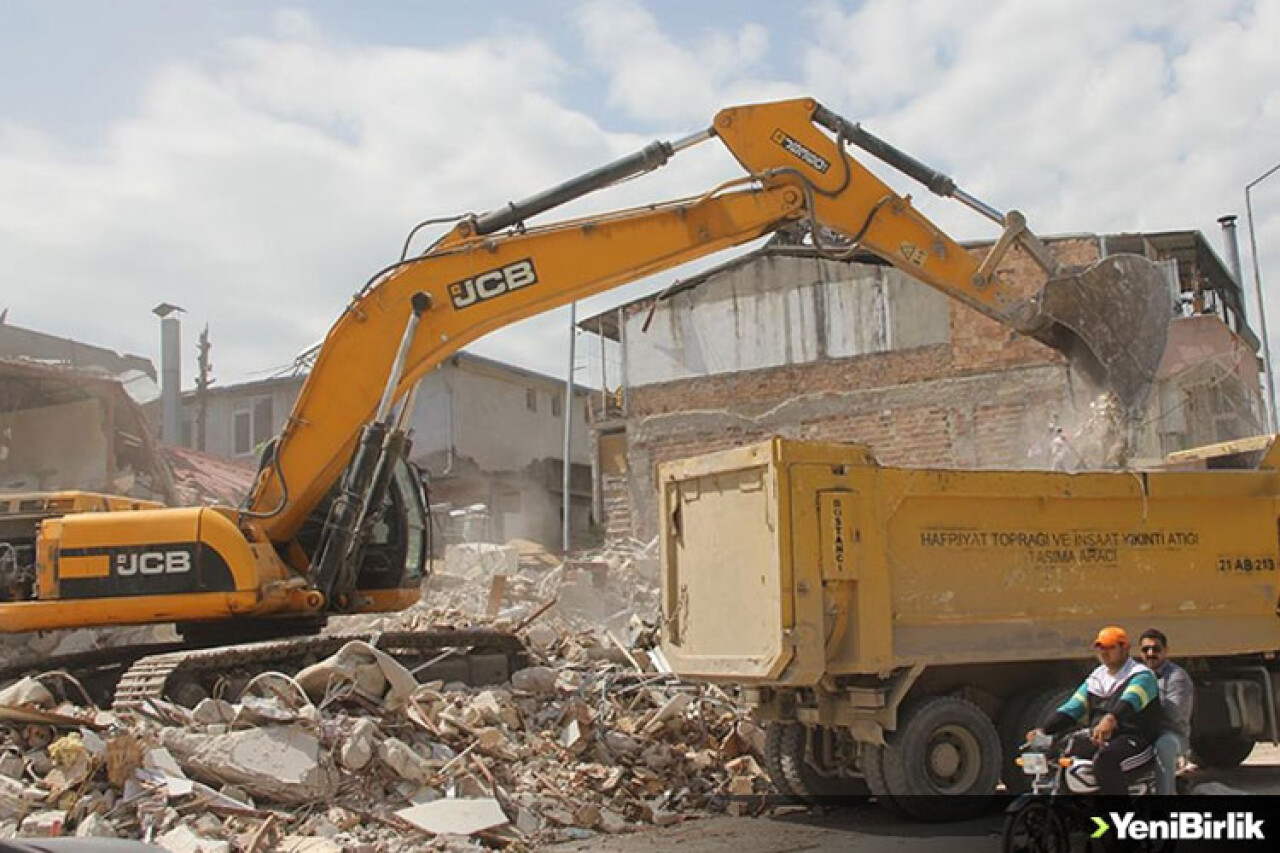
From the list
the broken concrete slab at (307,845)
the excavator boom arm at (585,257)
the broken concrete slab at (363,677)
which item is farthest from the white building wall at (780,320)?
the broken concrete slab at (307,845)

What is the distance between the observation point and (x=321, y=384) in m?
10.5

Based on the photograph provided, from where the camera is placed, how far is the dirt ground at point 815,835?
7660mm

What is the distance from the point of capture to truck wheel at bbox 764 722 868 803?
893cm

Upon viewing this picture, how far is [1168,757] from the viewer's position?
6539mm

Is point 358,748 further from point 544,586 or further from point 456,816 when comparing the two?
point 544,586

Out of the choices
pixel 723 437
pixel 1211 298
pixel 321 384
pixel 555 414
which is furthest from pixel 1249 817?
pixel 555 414

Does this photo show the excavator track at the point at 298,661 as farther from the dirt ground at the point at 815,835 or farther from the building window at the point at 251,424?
the building window at the point at 251,424

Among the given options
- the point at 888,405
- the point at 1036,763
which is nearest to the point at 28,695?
the point at 1036,763

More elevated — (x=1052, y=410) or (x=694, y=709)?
(x=1052, y=410)

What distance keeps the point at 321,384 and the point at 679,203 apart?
320 centimetres

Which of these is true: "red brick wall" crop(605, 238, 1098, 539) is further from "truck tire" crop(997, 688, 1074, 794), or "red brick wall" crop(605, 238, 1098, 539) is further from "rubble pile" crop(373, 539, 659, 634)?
"truck tire" crop(997, 688, 1074, 794)

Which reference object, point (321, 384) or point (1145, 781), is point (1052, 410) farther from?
point (1145, 781)

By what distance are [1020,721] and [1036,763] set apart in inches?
86.3

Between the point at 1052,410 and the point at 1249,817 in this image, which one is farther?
the point at 1052,410
